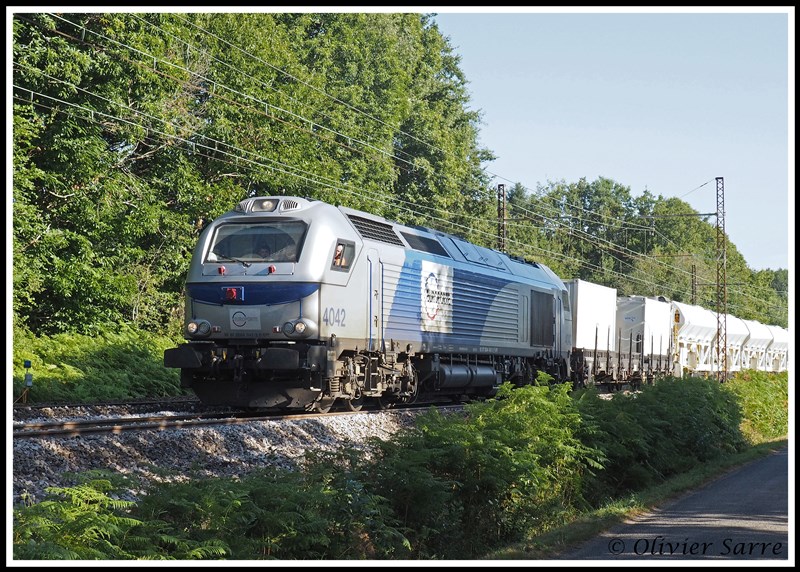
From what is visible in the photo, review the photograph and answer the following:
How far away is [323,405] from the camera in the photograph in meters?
19.7

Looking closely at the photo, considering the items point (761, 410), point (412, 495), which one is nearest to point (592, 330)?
point (761, 410)

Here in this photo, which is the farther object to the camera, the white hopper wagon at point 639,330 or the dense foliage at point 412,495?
the white hopper wagon at point 639,330

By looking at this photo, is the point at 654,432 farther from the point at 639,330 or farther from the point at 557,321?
the point at 639,330

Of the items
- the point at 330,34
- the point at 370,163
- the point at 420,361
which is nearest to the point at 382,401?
the point at 420,361

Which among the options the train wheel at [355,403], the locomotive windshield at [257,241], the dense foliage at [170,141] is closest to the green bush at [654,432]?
the train wheel at [355,403]

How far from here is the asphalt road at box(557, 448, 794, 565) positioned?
1016cm

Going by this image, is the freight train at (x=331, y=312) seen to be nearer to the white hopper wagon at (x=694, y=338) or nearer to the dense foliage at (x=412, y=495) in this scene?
the dense foliage at (x=412, y=495)

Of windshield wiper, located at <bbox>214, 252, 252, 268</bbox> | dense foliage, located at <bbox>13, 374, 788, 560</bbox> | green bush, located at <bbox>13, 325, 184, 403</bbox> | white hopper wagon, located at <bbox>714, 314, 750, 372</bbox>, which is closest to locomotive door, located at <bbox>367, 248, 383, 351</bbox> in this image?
windshield wiper, located at <bbox>214, 252, 252, 268</bbox>

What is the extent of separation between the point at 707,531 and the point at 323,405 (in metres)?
9.78

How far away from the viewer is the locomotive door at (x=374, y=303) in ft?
65.8

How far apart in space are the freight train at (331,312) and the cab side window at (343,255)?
0.10ft

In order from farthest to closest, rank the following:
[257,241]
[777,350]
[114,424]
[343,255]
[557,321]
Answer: [777,350] → [557,321] → [343,255] → [257,241] → [114,424]

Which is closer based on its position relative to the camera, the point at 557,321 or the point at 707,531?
the point at 707,531

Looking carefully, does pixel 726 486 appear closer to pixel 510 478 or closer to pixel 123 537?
pixel 510 478
